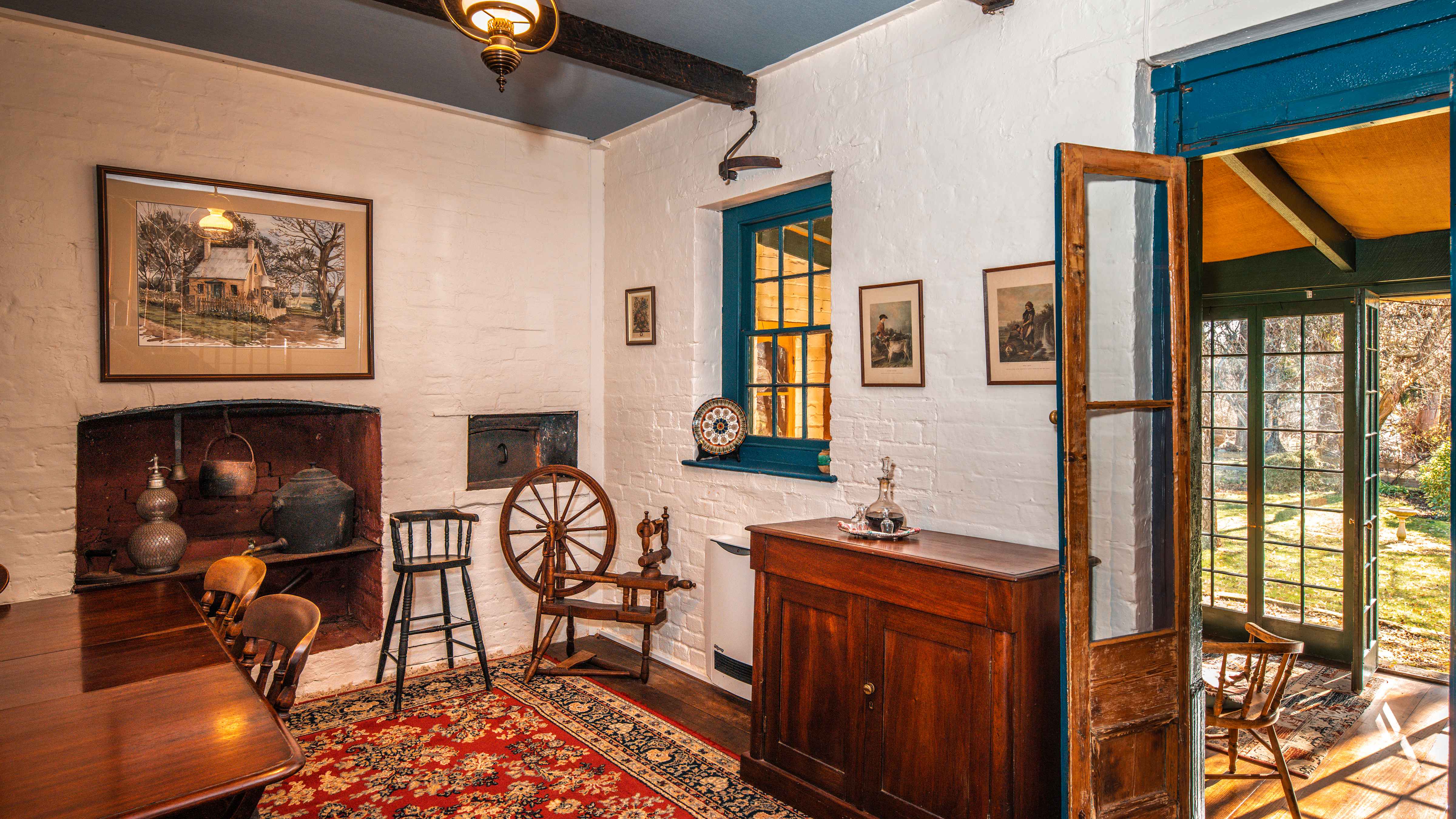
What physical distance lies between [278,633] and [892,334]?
2.62 meters

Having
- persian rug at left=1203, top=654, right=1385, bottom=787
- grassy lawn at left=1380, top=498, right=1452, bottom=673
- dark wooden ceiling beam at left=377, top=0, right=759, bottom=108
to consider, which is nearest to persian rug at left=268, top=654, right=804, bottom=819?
persian rug at left=1203, top=654, right=1385, bottom=787

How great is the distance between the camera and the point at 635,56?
3.75 m

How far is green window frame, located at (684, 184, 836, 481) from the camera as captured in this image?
4289 mm

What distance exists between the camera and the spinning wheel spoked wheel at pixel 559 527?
4832 millimetres

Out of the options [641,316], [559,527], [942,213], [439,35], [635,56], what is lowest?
[559,527]

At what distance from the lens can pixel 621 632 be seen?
207 inches

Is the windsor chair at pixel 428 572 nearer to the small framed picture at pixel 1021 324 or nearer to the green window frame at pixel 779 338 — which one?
the green window frame at pixel 779 338

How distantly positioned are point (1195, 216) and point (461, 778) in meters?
3.59

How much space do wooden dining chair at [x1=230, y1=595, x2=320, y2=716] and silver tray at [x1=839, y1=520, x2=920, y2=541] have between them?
1.88m

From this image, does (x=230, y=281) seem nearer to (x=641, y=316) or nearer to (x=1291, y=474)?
(x=641, y=316)

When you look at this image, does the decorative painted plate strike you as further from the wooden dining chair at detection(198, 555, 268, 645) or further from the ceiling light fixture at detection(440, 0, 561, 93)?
the ceiling light fixture at detection(440, 0, 561, 93)

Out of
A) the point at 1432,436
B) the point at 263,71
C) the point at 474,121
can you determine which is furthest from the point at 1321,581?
the point at 263,71

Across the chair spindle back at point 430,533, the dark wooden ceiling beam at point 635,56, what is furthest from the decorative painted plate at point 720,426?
the dark wooden ceiling beam at point 635,56

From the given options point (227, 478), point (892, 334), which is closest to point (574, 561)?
point (227, 478)
